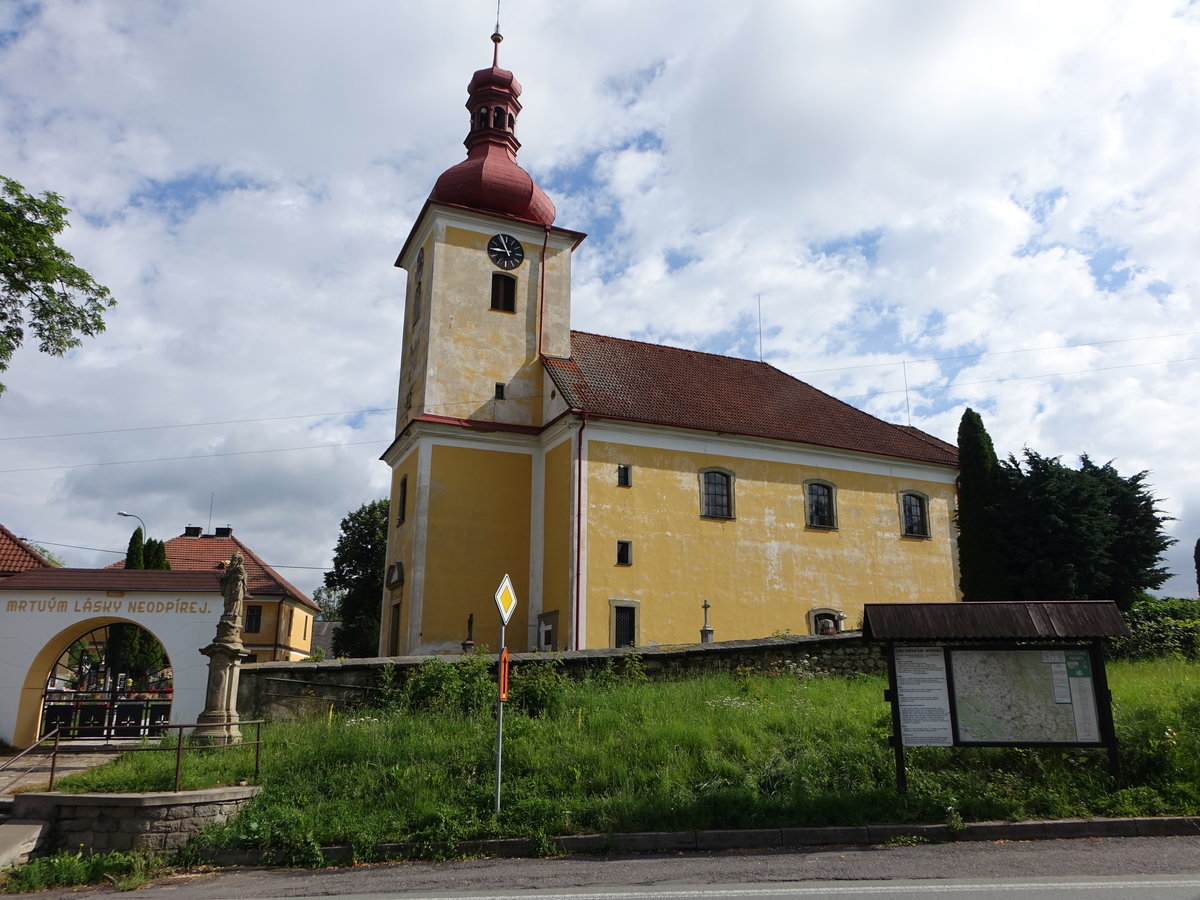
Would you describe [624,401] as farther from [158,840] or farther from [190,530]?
[190,530]

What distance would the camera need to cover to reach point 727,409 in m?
28.0

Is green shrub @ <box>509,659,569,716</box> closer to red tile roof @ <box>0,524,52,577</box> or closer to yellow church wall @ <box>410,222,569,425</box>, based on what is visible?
yellow church wall @ <box>410,222,569,425</box>

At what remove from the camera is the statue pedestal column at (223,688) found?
13.6m

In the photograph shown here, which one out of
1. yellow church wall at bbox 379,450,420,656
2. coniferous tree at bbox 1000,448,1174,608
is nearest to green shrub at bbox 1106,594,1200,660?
coniferous tree at bbox 1000,448,1174,608

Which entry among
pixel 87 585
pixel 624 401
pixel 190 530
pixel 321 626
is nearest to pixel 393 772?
pixel 87 585

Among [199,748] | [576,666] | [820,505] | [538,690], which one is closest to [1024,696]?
[538,690]

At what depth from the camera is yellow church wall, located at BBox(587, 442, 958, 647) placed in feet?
79.5

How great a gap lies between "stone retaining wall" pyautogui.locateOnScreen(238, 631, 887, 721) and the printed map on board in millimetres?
5781

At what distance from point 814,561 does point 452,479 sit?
10.8m

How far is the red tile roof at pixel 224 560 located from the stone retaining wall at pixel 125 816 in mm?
31956

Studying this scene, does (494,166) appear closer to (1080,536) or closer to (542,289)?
(542,289)

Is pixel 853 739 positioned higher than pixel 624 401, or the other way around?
pixel 624 401

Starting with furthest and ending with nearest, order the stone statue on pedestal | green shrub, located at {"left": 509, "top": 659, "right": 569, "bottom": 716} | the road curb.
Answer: green shrub, located at {"left": 509, "top": 659, "right": 569, "bottom": 716}, the stone statue on pedestal, the road curb

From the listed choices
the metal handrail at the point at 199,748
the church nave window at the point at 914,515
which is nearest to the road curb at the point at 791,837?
the metal handrail at the point at 199,748
